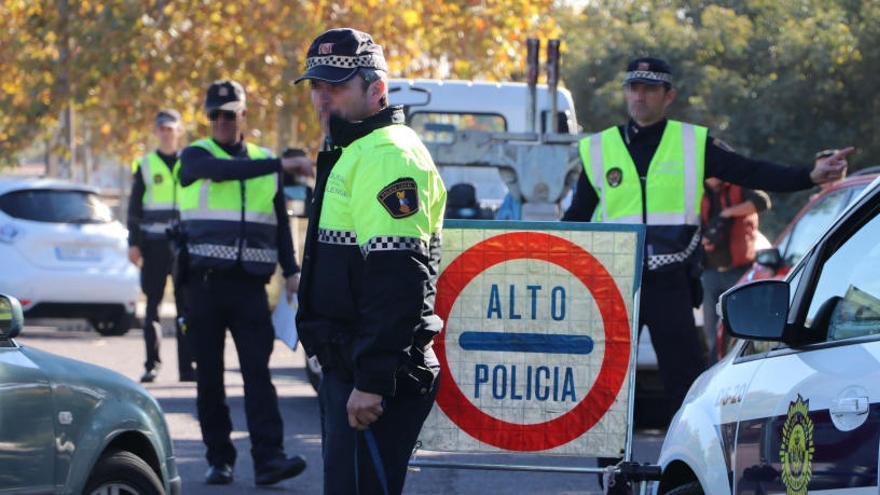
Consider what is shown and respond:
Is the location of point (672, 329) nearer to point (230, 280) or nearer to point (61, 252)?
point (230, 280)

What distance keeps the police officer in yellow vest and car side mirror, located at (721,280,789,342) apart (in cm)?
283

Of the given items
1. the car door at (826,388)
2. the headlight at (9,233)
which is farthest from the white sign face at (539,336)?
the headlight at (9,233)

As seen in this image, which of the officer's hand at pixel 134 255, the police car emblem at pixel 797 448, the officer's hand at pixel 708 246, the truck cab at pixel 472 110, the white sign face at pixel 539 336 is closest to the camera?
the police car emblem at pixel 797 448

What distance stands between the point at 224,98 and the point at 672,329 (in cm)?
277

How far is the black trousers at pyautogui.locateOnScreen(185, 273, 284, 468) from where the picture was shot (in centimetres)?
854

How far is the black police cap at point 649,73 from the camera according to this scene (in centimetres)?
758

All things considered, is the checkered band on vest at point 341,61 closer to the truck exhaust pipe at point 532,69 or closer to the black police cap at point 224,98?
the black police cap at point 224,98

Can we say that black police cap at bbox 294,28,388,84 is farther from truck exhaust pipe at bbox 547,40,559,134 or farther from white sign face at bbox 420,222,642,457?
truck exhaust pipe at bbox 547,40,559,134

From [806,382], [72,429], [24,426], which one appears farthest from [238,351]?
[806,382]

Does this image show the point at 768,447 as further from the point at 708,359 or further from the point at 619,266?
the point at 708,359

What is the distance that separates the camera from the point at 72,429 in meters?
5.67

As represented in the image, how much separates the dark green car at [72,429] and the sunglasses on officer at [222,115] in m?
2.66

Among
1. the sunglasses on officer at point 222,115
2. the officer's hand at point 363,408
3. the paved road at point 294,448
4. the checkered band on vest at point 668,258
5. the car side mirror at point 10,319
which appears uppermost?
the sunglasses on officer at point 222,115

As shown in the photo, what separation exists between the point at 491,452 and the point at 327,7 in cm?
2044
